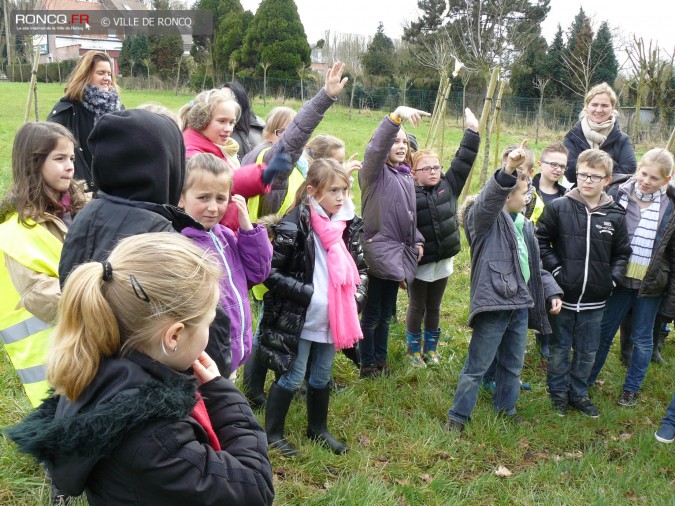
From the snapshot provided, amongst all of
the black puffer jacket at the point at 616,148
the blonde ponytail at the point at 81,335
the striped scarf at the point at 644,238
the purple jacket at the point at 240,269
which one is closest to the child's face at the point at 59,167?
the purple jacket at the point at 240,269

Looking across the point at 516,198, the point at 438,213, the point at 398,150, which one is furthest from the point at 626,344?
the point at 398,150

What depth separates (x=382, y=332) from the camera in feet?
14.8

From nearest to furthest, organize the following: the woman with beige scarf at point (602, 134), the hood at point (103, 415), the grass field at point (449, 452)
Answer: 1. the hood at point (103, 415)
2. the grass field at point (449, 452)
3. the woman with beige scarf at point (602, 134)

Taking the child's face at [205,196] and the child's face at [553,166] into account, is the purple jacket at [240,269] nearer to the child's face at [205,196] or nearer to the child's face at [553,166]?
the child's face at [205,196]

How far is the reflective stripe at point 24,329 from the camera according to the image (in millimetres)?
2695

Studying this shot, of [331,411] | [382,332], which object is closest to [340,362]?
[382,332]

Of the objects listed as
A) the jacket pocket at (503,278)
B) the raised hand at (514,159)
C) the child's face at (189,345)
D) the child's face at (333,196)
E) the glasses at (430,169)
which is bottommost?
the jacket pocket at (503,278)

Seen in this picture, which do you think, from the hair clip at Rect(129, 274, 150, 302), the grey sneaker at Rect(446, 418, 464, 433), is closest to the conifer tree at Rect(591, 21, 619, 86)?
the grey sneaker at Rect(446, 418, 464, 433)

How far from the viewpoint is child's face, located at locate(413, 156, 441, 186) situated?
4.43m

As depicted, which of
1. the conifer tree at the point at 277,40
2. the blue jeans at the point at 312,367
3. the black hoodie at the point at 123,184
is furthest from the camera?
the conifer tree at the point at 277,40

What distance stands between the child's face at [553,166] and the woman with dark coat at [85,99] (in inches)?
146

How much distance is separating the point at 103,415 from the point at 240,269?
162cm

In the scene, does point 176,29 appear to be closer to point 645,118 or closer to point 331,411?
point 645,118

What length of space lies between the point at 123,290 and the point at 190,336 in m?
0.21
